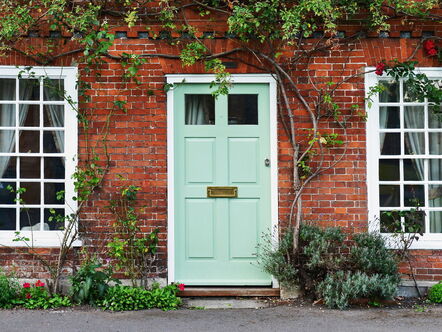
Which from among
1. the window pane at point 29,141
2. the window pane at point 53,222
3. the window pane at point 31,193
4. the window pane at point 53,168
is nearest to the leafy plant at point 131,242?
the window pane at point 53,222

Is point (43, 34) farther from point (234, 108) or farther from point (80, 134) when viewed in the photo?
point (234, 108)

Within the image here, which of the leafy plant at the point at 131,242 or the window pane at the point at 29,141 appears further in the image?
the window pane at the point at 29,141

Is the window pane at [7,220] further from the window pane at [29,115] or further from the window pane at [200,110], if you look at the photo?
the window pane at [200,110]

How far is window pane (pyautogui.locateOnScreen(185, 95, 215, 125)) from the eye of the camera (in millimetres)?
8422

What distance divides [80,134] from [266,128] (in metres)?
2.35

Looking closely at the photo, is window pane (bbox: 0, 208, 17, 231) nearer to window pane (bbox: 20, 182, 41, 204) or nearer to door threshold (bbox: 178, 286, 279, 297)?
window pane (bbox: 20, 182, 41, 204)

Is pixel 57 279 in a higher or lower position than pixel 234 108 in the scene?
lower

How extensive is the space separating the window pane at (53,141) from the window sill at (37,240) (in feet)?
3.46

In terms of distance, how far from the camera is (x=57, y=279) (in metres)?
7.93

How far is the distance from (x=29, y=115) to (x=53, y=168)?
76 centimetres

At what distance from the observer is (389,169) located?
8.34 meters

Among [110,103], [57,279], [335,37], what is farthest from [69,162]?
[335,37]

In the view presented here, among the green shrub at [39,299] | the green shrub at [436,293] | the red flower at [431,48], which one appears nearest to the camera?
the green shrub at [39,299]

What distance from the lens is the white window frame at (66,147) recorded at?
27.0 ft
